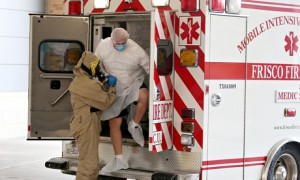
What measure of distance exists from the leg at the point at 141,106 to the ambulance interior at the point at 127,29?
0.33 meters

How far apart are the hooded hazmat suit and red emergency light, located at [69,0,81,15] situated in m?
0.65

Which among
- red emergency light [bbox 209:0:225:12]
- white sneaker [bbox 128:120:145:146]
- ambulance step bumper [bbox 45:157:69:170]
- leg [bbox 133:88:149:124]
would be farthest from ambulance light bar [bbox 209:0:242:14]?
ambulance step bumper [bbox 45:157:69:170]

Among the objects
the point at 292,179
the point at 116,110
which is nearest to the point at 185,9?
the point at 116,110

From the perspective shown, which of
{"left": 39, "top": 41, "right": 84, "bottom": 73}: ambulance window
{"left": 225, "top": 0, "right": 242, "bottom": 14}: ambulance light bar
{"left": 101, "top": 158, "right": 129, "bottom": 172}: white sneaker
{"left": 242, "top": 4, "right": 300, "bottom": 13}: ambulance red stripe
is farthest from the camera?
{"left": 39, "top": 41, "right": 84, "bottom": 73}: ambulance window

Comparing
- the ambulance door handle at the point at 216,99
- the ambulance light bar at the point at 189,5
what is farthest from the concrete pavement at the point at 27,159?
the ambulance light bar at the point at 189,5

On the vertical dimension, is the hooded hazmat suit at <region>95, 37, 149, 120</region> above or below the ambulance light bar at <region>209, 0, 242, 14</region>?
below

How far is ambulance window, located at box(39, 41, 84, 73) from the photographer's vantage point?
928 cm

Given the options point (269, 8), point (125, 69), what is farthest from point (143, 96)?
point (269, 8)

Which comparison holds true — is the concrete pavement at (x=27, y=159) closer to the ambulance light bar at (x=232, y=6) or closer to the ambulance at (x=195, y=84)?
the ambulance at (x=195, y=84)

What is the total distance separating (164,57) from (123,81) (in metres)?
0.76

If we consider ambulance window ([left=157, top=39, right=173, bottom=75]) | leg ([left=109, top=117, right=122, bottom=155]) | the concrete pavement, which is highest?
ambulance window ([left=157, top=39, right=173, bottom=75])

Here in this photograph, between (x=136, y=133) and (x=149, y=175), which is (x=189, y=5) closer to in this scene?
(x=136, y=133)

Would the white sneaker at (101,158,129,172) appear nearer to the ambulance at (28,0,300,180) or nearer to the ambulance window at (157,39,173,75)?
the ambulance at (28,0,300,180)

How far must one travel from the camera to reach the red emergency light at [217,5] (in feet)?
26.9
